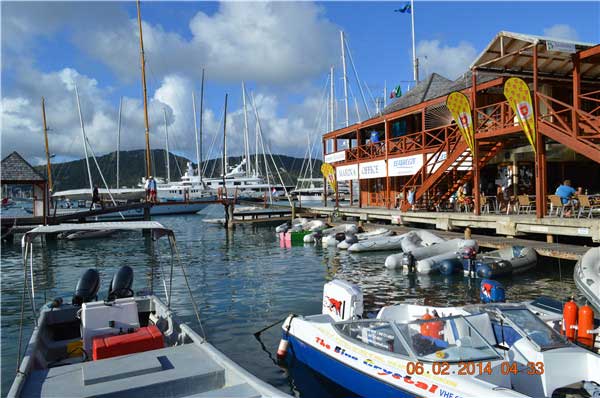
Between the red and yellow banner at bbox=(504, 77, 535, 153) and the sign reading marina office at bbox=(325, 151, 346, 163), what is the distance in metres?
20.0

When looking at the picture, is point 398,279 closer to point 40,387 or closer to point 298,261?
point 298,261

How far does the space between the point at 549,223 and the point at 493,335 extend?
1152cm

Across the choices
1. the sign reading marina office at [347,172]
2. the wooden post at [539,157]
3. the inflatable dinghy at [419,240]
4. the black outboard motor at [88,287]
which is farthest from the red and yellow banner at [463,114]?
the black outboard motor at [88,287]

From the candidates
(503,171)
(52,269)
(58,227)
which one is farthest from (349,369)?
(503,171)

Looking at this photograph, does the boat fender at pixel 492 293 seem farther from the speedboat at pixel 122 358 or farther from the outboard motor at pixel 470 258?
the speedboat at pixel 122 358

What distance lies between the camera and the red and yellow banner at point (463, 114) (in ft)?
72.4

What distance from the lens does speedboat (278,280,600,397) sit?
6979 mm

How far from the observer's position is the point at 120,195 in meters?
61.0

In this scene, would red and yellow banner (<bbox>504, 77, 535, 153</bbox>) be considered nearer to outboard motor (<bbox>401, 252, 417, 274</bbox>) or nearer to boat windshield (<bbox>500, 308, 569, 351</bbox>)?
outboard motor (<bbox>401, 252, 417, 274</bbox>)

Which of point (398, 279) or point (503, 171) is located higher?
point (503, 171)

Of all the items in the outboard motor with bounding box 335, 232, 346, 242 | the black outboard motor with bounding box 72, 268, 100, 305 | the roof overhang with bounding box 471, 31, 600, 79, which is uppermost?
the roof overhang with bounding box 471, 31, 600, 79

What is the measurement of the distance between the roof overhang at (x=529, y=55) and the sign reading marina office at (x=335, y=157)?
1772 centimetres

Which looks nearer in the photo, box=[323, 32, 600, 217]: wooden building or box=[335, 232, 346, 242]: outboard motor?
box=[323, 32, 600, 217]: wooden building
